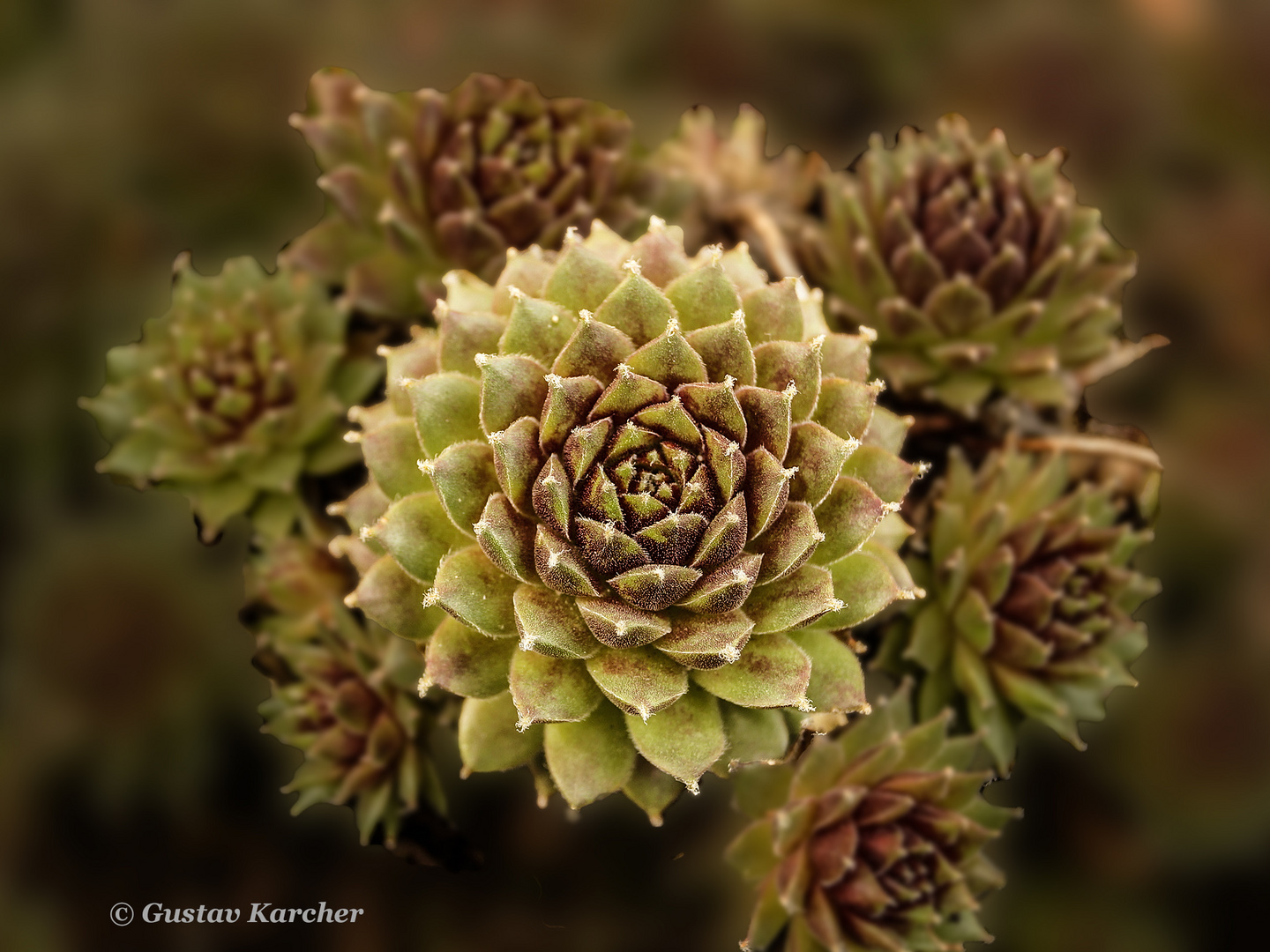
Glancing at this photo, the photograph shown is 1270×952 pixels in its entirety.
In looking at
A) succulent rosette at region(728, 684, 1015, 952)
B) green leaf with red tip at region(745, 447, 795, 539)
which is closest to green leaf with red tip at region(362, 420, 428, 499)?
green leaf with red tip at region(745, 447, 795, 539)

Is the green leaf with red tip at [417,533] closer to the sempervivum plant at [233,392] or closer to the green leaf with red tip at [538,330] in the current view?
the green leaf with red tip at [538,330]

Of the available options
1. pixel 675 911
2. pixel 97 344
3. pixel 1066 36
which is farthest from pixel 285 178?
pixel 1066 36

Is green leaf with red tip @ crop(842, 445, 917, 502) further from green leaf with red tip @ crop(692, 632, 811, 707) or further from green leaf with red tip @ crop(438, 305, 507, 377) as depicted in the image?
green leaf with red tip @ crop(438, 305, 507, 377)

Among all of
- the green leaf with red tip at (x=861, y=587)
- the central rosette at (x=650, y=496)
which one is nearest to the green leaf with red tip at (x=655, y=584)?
the central rosette at (x=650, y=496)

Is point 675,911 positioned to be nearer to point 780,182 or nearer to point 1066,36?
point 780,182

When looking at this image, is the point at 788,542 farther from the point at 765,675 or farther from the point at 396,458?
the point at 396,458

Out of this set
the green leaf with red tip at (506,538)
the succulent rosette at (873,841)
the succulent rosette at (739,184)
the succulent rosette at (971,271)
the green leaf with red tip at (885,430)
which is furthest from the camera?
the succulent rosette at (739,184)
